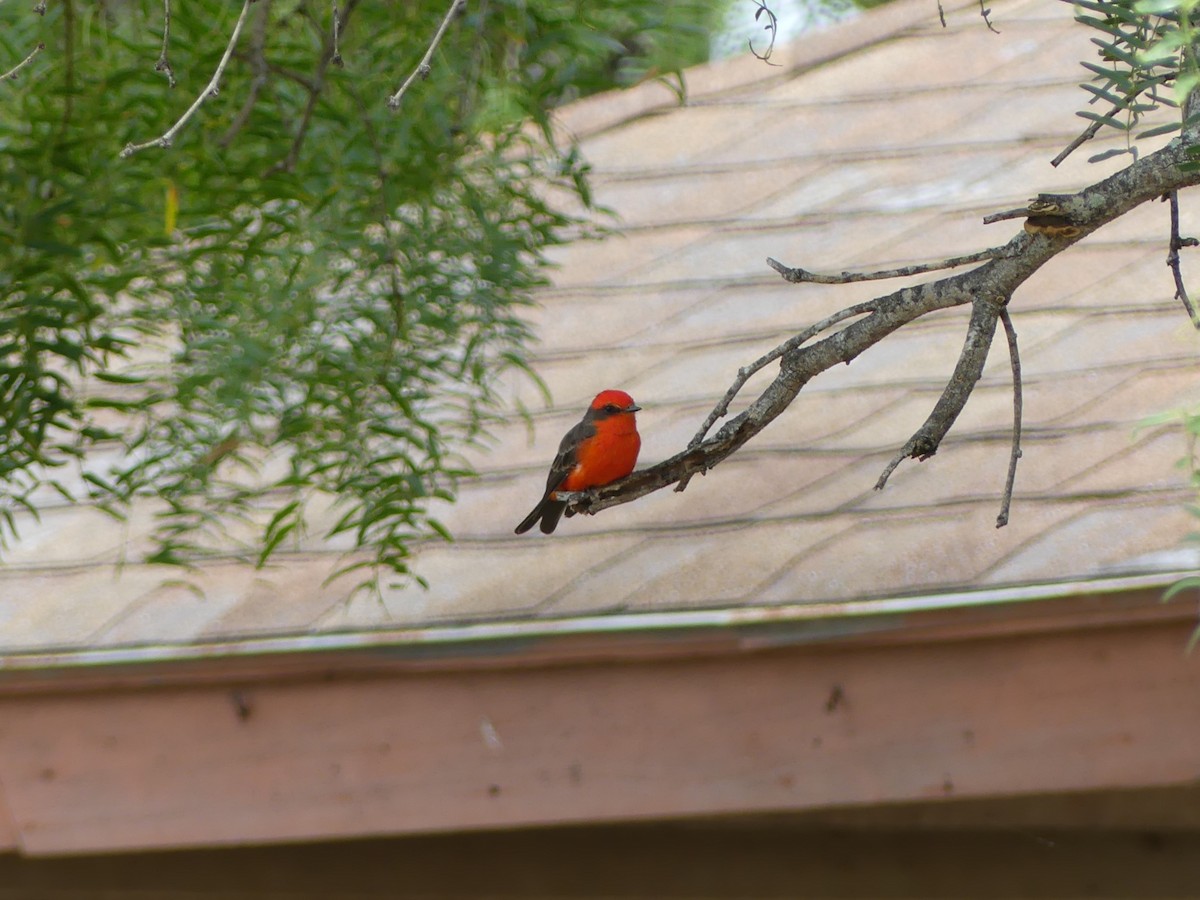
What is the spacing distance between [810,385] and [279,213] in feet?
5.15

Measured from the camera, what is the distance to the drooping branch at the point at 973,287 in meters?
1.48

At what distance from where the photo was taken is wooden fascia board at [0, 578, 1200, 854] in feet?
8.18

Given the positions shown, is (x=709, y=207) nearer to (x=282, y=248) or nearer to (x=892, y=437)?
(x=892, y=437)

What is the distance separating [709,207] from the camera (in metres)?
4.59

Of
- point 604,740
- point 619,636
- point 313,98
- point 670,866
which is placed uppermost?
point 313,98

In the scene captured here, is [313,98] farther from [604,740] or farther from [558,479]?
[604,740]

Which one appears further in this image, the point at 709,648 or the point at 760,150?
the point at 760,150

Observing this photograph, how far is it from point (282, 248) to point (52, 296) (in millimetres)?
557

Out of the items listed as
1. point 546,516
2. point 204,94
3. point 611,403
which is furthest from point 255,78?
point 546,516

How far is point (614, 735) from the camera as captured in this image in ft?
8.90

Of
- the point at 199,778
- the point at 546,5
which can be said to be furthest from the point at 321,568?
the point at 546,5

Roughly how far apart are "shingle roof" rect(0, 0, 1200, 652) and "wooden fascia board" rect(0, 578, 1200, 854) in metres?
0.13

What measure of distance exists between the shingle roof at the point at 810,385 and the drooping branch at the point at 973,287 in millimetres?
166

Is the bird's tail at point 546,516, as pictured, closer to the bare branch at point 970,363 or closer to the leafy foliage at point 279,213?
the leafy foliage at point 279,213
